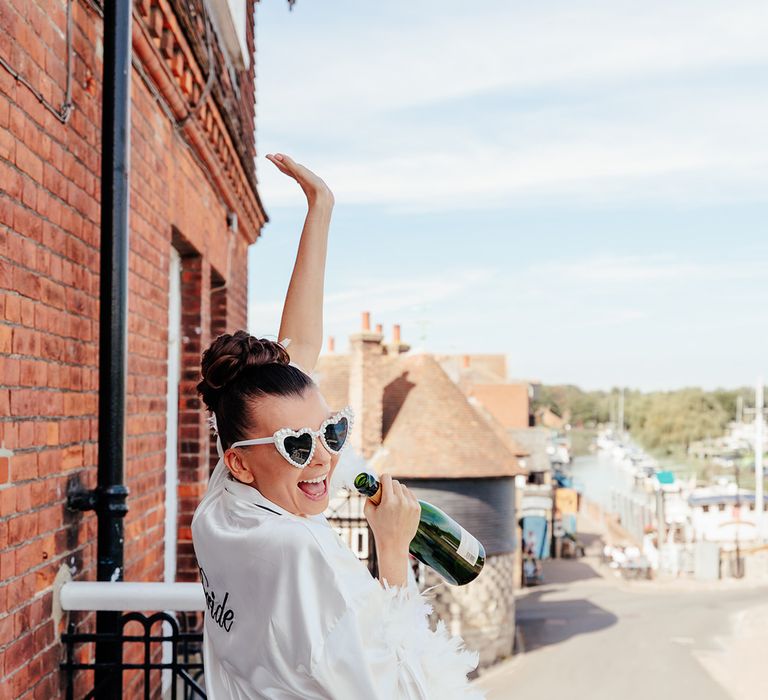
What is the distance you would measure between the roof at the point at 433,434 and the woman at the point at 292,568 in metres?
26.4

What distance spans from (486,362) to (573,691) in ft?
169

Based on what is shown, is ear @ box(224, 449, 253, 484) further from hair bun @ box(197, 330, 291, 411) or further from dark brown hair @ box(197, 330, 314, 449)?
hair bun @ box(197, 330, 291, 411)

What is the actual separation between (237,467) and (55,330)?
1308 millimetres

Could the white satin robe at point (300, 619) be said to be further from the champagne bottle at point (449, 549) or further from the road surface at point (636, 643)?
the road surface at point (636, 643)

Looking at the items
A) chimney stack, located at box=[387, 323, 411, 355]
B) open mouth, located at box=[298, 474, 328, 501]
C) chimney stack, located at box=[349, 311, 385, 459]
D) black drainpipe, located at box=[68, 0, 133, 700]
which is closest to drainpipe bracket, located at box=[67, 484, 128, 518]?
black drainpipe, located at box=[68, 0, 133, 700]

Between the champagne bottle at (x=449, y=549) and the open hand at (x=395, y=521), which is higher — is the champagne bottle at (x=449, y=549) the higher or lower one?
the lower one

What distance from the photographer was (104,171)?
130 inches

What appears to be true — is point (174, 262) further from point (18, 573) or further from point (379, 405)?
point (379, 405)

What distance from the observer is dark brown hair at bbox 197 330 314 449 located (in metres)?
1.88

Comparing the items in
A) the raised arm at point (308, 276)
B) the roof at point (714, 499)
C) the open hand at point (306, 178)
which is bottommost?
the roof at point (714, 499)

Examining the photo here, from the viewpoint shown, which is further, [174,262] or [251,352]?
[174,262]

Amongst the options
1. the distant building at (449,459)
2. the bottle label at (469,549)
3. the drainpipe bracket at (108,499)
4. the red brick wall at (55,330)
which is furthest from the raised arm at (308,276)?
the distant building at (449,459)

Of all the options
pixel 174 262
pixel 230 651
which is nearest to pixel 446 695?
pixel 230 651

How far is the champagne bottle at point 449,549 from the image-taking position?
7.86 ft
